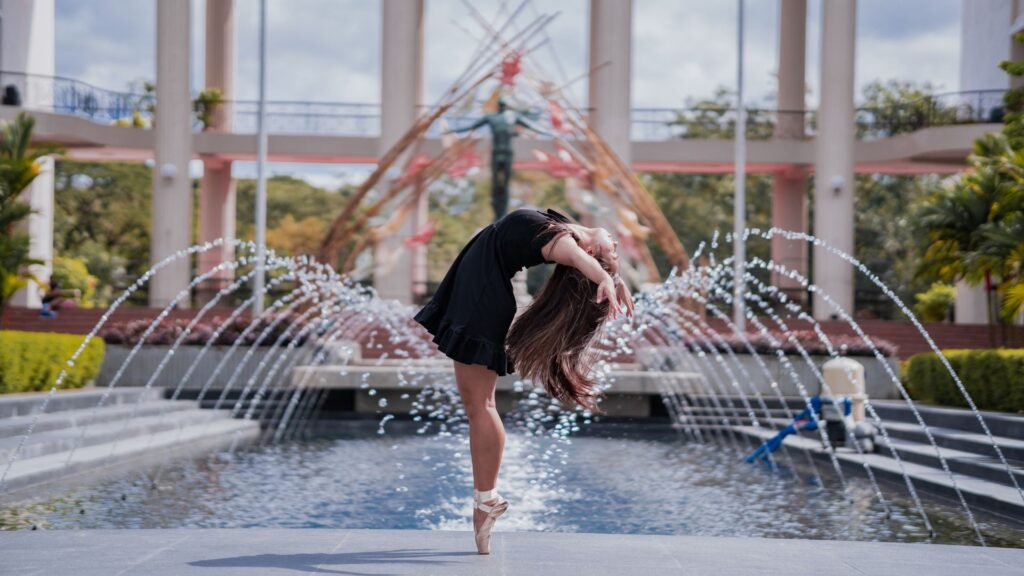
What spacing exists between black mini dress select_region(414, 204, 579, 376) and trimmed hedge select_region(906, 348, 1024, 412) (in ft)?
32.2

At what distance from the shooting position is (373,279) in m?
30.7

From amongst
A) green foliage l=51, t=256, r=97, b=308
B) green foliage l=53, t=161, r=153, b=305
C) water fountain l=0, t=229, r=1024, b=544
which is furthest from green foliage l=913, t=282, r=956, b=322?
green foliage l=53, t=161, r=153, b=305

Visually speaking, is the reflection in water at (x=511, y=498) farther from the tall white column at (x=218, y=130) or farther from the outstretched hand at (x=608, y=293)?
the tall white column at (x=218, y=130)

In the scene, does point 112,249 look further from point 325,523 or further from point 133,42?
point 325,523

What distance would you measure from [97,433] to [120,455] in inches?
36.8

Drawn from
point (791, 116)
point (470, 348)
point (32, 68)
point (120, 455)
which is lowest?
point (120, 455)

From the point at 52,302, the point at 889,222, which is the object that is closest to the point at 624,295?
the point at 52,302

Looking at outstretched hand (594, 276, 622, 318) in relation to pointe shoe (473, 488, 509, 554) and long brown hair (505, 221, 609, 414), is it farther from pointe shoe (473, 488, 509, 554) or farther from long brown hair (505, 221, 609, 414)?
pointe shoe (473, 488, 509, 554)

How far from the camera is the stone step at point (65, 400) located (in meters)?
12.8

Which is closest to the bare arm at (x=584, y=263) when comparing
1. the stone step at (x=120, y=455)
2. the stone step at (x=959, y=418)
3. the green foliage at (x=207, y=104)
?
the stone step at (x=120, y=455)

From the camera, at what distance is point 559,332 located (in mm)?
5688

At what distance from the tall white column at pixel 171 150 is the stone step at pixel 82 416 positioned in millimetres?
13129

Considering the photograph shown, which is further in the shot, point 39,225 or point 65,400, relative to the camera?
point 39,225

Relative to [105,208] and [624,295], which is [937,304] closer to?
[624,295]
